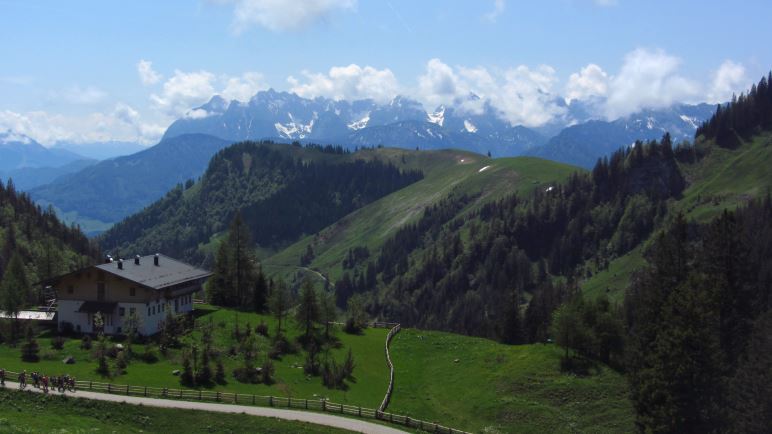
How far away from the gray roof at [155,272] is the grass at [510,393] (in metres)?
32.3

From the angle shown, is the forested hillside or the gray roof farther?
the gray roof

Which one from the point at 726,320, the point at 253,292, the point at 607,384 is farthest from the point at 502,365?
the point at 253,292

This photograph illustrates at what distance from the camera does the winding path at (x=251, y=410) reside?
58.4 metres

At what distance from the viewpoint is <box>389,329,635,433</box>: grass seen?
71.0 m

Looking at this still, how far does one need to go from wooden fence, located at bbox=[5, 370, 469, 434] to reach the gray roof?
24651 mm

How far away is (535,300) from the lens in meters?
132

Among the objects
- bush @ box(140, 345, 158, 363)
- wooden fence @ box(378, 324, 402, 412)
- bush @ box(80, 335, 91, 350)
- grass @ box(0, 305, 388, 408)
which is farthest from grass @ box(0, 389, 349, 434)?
bush @ box(80, 335, 91, 350)

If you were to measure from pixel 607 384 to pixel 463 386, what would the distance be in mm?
16670

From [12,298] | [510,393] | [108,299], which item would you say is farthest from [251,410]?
[12,298]

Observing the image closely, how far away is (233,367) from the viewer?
7406 centimetres

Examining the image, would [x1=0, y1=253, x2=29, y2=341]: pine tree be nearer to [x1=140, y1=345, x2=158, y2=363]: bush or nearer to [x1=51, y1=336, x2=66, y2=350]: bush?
[x1=51, y1=336, x2=66, y2=350]: bush

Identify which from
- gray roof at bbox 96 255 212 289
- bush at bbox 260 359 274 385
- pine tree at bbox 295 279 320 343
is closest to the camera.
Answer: bush at bbox 260 359 274 385

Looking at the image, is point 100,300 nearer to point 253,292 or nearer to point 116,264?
point 116,264

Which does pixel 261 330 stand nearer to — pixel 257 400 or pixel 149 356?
pixel 149 356
